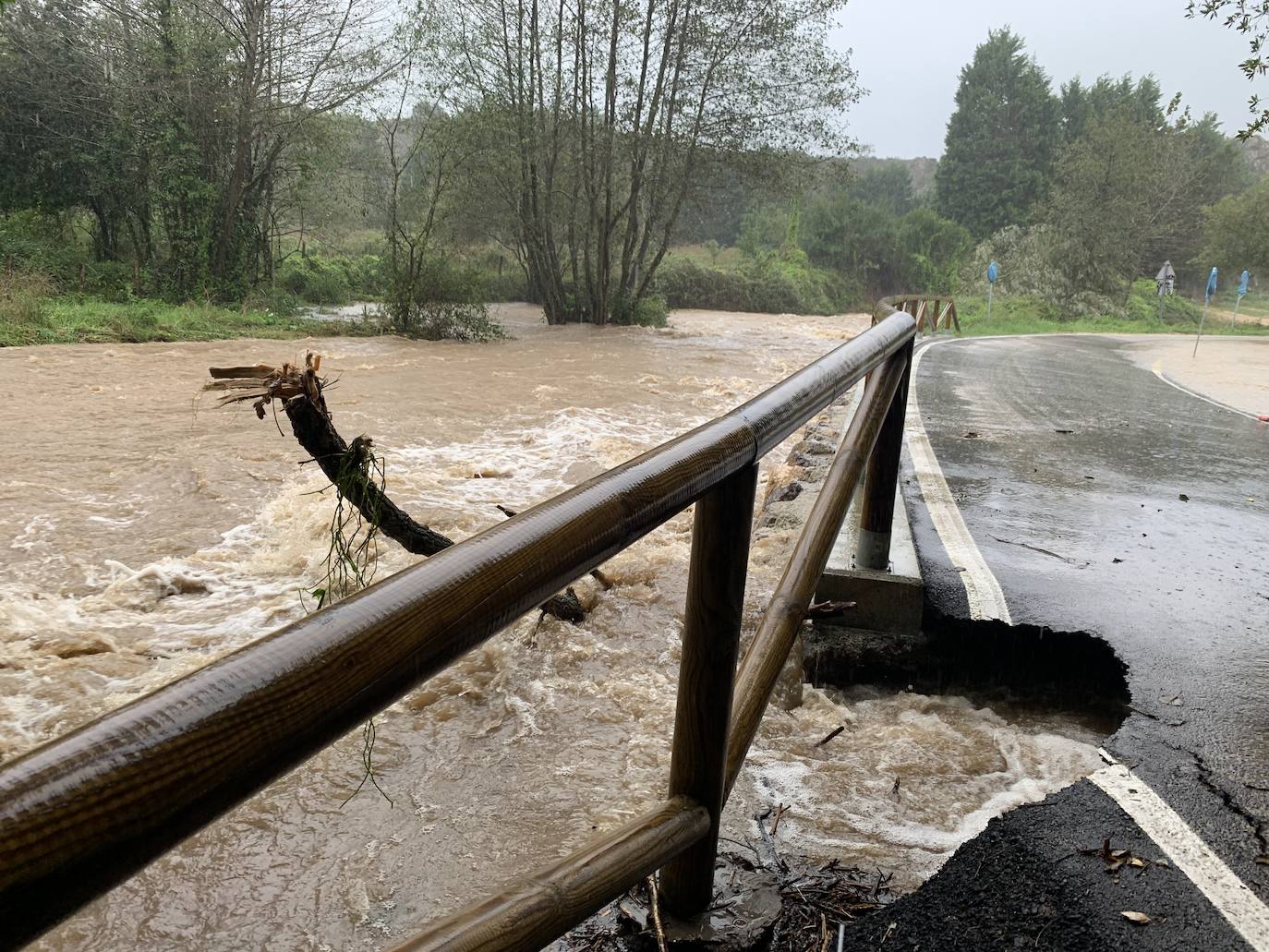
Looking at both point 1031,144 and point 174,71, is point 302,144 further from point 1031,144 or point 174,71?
point 1031,144

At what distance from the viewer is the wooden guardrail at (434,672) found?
2.05 feet

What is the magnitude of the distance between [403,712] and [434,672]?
3.19m

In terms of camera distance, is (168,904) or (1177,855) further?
(168,904)

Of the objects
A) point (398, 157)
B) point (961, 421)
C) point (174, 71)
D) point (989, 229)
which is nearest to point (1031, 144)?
point (989, 229)

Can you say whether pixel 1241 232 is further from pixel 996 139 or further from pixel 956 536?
pixel 956 536

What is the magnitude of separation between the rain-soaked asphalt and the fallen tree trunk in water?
211 centimetres

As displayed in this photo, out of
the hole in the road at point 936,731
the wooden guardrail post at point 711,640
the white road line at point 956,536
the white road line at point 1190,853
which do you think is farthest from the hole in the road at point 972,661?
the wooden guardrail post at point 711,640

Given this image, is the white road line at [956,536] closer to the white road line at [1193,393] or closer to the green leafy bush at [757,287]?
the white road line at [1193,393]

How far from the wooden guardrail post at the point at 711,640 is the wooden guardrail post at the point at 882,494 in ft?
6.71

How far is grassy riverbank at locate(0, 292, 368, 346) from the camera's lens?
14.4m

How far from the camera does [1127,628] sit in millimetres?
3617

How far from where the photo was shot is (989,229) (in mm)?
54438

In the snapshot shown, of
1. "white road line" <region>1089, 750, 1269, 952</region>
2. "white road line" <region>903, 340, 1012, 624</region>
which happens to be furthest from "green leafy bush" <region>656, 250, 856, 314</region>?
"white road line" <region>1089, 750, 1269, 952</region>

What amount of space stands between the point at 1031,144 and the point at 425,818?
63.7 meters
